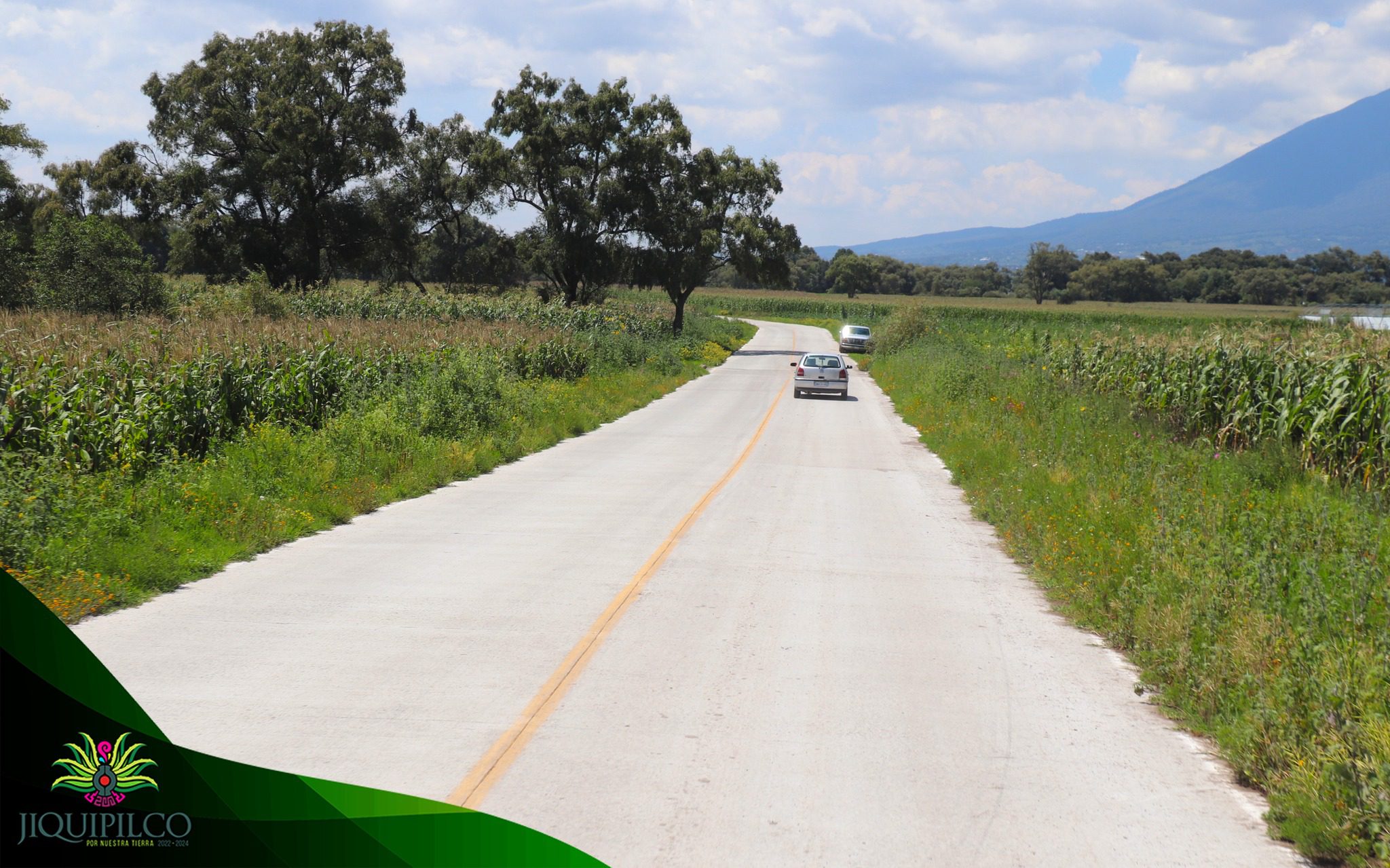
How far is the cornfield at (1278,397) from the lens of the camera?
13945 mm

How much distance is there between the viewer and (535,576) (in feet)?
32.1

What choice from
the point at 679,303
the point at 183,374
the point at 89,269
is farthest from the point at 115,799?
the point at 679,303

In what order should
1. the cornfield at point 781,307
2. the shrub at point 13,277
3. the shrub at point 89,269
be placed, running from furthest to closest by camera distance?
the cornfield at point 781,307
the shrub at point 13,277
the shrub at point 89,269

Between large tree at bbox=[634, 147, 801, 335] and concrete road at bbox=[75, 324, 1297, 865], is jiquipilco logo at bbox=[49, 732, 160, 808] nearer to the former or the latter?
concrete road at bbox=[75, 324, 1297, 865]

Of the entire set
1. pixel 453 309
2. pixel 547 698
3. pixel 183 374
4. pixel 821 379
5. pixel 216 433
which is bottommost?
pixel 821 379

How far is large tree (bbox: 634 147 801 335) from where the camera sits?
63219mm

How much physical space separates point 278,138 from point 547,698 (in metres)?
57.8

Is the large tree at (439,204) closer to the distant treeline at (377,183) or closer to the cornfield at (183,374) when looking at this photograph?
the distant treeline at (377,183)

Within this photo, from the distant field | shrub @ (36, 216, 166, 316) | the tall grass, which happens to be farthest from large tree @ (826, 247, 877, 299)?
the tall grass

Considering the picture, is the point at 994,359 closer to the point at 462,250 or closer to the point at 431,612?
the point at 431,612

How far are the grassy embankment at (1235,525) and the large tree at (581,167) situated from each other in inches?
1571

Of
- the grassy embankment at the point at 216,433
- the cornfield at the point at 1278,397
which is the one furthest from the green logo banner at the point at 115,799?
the cornfield at the point at 1278,397

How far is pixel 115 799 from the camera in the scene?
12.3 feet

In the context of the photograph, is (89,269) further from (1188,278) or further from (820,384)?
(1188,278)
